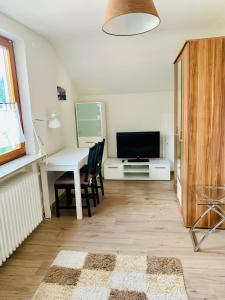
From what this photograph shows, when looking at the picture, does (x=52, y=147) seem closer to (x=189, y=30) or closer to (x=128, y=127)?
(x=128, y=127)

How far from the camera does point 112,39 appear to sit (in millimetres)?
3275

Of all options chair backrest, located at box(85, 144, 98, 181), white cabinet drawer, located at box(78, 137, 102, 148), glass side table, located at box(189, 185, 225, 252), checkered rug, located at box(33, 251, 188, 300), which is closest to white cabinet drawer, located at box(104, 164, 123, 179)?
white cabinet drawer, located at box(78, 137, 102, 148)

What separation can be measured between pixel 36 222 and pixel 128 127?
2.71 meters

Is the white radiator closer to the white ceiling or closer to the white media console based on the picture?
the white ceiling

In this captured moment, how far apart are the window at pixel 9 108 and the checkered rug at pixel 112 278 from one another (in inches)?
50.7

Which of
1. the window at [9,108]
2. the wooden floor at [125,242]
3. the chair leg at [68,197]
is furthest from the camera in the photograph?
the chair leg at [68,197]

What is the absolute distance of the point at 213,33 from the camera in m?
3.11

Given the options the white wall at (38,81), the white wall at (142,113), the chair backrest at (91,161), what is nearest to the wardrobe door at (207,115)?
the chair backrest at (91,161)

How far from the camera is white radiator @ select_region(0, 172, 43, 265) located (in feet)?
6.63

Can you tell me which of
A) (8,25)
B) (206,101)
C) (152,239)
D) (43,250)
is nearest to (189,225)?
(152,239)

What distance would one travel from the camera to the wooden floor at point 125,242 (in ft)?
6.13

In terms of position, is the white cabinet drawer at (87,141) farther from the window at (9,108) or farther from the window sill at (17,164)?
the window at (9,108)

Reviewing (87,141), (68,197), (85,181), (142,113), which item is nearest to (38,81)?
(85,181)

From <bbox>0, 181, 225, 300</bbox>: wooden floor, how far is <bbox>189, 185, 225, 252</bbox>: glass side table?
3.3 inches
